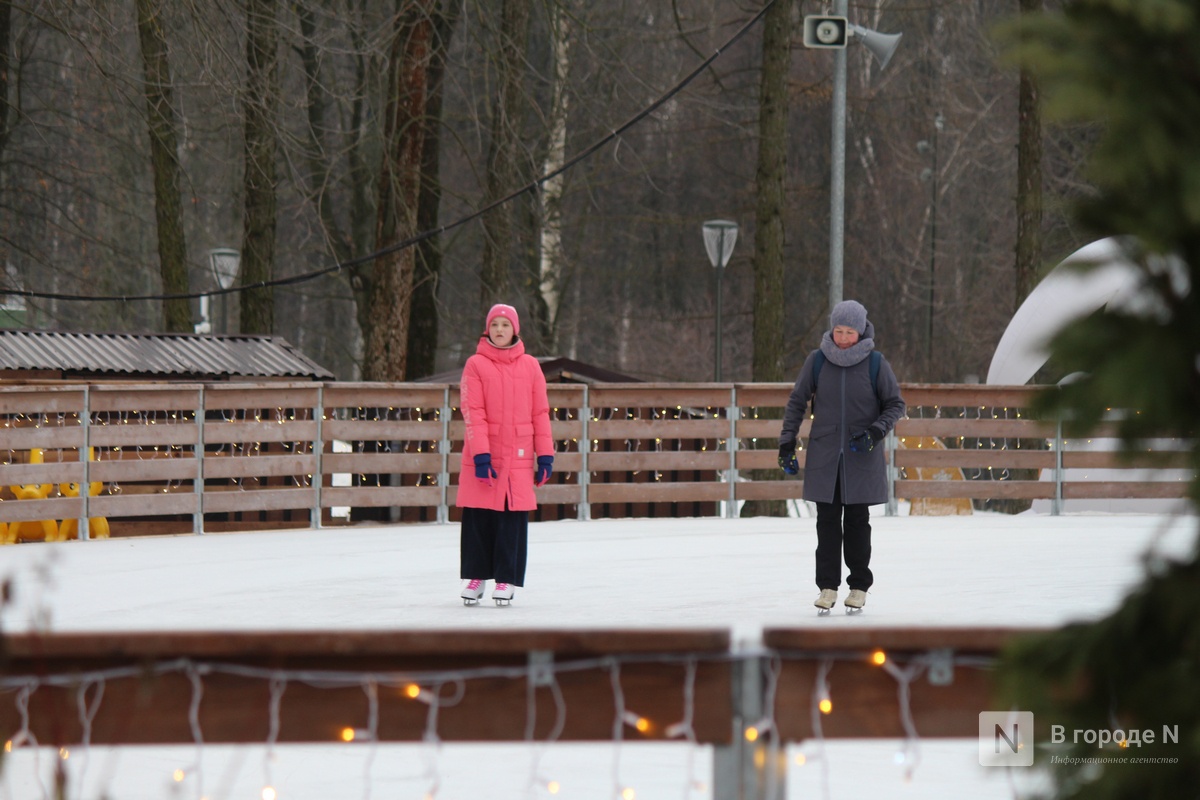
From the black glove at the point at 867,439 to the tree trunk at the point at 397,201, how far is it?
915 cm

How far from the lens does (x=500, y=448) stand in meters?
8.55

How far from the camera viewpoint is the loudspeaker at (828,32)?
48.9ft

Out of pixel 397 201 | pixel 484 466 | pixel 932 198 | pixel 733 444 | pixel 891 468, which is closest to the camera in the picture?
pixel 484 466

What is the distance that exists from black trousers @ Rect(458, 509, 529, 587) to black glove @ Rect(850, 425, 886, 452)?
5.93 feet

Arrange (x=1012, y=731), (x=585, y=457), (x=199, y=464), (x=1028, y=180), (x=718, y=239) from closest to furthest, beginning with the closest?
(x=1012, y=731) < (x=199, y=464) < (x=585, y=457) < (x=718, y=239) < (x=1028, y=180)

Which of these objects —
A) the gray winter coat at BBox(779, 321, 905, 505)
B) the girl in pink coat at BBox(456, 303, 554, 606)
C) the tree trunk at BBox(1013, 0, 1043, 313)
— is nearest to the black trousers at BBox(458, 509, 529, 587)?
the girl in pink coat at BBox(456, 303, 554, 606)

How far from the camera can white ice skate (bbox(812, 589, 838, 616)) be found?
8.31 metres

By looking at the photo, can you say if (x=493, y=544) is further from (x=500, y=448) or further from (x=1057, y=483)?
(x=1057, y=483)

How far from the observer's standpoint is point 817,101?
3014cm

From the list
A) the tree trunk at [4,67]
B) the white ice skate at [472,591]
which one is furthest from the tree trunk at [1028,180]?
the white ice skate at [472,591]

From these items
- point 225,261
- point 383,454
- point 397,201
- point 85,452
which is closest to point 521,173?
point 397,201

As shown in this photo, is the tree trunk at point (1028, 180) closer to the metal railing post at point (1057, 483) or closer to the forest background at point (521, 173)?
the forest background at point (521, 173)

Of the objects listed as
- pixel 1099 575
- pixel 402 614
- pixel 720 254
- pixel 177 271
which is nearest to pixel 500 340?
pixel 402 614

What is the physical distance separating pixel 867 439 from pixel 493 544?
211 centimetres
